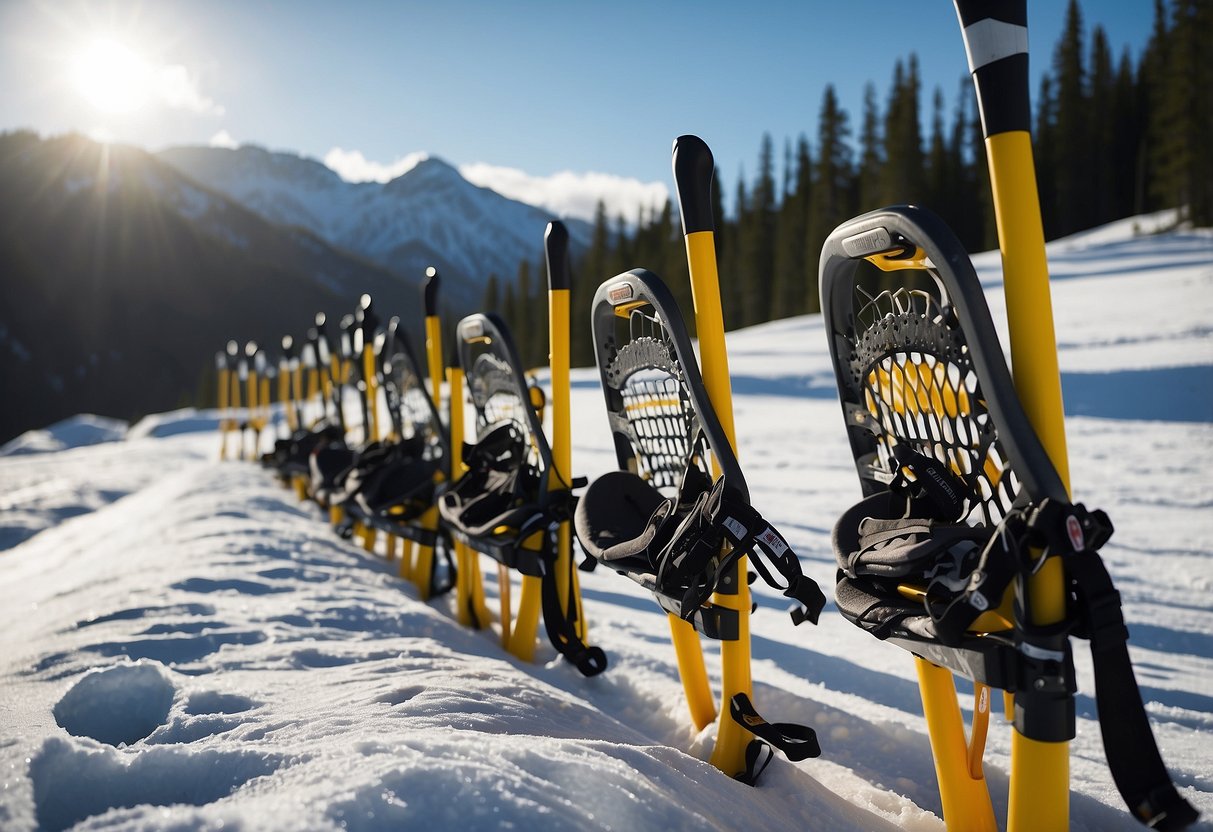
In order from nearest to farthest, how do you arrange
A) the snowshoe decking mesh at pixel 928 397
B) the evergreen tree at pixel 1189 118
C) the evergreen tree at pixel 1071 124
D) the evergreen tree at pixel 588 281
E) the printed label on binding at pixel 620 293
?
the snowshoe decking mesh at pixel 928 397 < the printed label on binding at pixel 620 293 < the evergreen tree at pixel 1189 118 < the evergreen tree at pixel 1071 124 < the evergreen tree at pixel 588 281

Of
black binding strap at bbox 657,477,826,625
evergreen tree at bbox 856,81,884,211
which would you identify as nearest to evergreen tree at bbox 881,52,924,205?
evergreen tree at bbox 856,81,884,211

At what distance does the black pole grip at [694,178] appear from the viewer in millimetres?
2281

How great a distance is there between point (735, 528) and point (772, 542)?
111mm

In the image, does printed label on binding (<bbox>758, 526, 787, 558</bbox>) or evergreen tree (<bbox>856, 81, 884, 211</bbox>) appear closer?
printed label on binding (<bbox>758, 526, 787, 558</bbox>)

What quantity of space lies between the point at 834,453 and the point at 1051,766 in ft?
24.2

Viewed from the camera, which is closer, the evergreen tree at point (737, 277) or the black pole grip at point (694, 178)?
the black pole grip at point (694, 178)

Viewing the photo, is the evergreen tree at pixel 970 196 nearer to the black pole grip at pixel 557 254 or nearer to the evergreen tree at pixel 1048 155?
the evergreen tree at pixel 1048 155

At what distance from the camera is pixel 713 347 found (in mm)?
2318

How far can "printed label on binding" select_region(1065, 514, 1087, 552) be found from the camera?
1.38 metres

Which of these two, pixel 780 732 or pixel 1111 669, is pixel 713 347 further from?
pixel 1111 669

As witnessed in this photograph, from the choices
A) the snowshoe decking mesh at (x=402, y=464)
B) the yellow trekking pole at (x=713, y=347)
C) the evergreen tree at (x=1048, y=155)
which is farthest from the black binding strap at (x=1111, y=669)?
the evergreen tree at (x=1048, y=155)

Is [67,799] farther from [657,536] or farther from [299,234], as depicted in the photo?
[299,234]

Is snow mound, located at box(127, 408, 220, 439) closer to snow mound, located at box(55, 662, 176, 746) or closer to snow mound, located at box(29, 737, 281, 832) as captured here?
snow mound, located at box(55, 662, 176, 746)

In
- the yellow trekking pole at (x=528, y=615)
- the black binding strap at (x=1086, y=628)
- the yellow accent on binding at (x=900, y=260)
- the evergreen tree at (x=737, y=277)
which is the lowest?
the yellow trekking pole at (x=528, y=615)
